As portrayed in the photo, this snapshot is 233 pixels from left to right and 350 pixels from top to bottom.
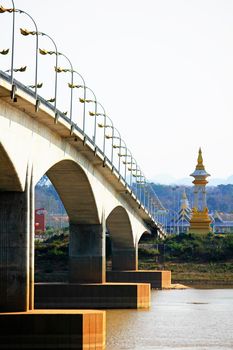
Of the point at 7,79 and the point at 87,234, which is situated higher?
the point at 7,79

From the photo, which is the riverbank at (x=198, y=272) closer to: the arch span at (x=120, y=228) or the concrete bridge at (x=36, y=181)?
the arch span at (x=120, y=228)

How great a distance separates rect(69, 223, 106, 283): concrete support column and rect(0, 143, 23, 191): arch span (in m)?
30.4

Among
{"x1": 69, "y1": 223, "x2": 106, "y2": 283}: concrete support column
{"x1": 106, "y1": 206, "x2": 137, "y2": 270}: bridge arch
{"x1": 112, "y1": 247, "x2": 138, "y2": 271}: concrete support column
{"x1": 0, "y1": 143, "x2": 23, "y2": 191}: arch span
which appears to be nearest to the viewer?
{"x1": 0, "y1": 143, "x2": 23, "y2": 191}: arch span

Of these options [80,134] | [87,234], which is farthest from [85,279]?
[80,134]

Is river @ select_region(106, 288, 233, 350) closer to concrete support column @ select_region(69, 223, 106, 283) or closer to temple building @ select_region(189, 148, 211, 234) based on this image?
concrete support column @ select_region(69, 223, 106, 283)

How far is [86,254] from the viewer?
8431 centimetres

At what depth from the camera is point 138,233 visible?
12250 cm

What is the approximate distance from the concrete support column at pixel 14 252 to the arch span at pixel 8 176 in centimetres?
39

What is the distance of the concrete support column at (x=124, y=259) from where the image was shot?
115250 millimetres

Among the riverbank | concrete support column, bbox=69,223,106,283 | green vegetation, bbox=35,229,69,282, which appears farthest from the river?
the riverbank

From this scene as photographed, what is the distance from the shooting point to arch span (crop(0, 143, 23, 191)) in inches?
2034

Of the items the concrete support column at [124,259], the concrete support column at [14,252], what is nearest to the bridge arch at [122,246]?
the concrete support column at [124,259]

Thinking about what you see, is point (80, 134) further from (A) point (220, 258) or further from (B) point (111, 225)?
(A) point (220, 258)

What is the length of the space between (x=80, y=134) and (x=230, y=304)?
82.6 feet
